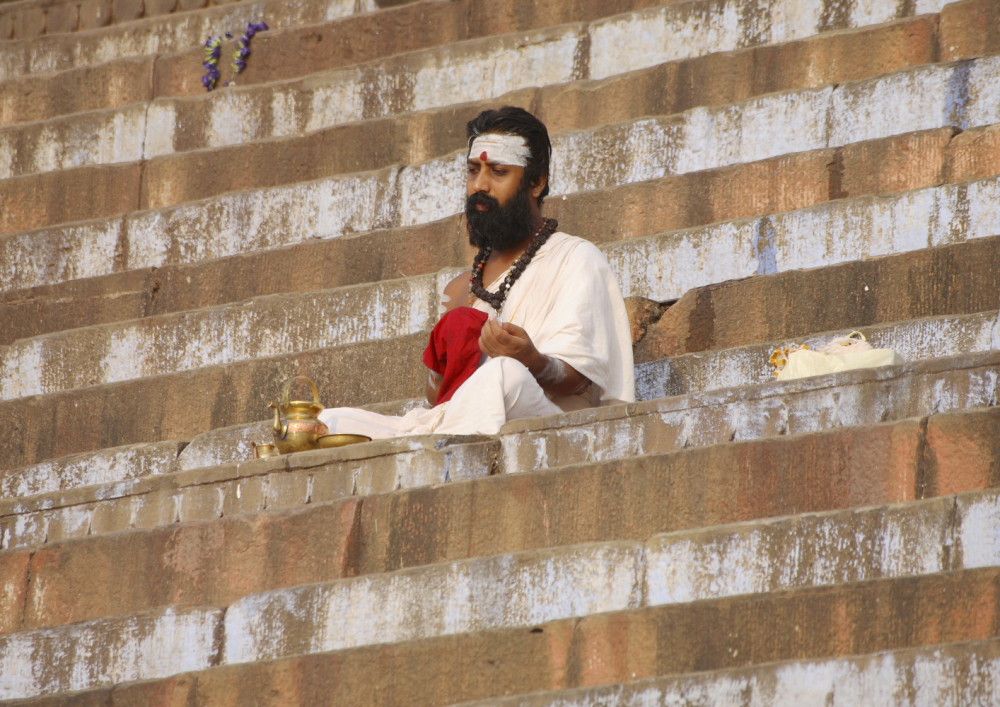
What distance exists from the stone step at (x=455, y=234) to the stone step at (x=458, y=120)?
2.94 ft

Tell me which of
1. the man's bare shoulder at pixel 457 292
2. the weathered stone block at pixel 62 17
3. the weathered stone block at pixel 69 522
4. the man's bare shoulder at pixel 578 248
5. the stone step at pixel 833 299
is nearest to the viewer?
the weathered stone block at pixel 69 522

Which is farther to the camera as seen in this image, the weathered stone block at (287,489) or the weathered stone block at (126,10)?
the weathered stone block at (126,10)

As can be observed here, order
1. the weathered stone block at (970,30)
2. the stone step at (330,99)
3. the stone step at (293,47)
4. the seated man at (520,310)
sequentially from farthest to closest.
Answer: the stone step at (293,47) → the stone step at (330,99) → the weathered stone block at (970,30) → the seated man at (520,310)

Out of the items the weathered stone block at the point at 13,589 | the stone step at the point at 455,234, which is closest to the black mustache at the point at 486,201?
the stone step at the point at 455,234

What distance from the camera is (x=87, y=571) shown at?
9.26 m

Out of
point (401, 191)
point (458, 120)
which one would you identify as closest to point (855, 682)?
point (401, 191)

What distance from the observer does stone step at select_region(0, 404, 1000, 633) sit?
7727mm

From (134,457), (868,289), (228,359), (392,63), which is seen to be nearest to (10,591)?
(134,457)

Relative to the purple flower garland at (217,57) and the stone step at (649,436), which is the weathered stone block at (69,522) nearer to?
the stone step at (649,436)

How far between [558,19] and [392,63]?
1.03 meters

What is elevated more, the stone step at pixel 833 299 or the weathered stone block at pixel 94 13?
the weathered stone block at pixel 94 13

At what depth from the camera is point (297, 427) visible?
977 centimetres

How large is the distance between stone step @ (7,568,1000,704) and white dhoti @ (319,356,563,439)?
53.0 inches

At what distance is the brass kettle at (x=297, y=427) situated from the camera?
9.75 m
